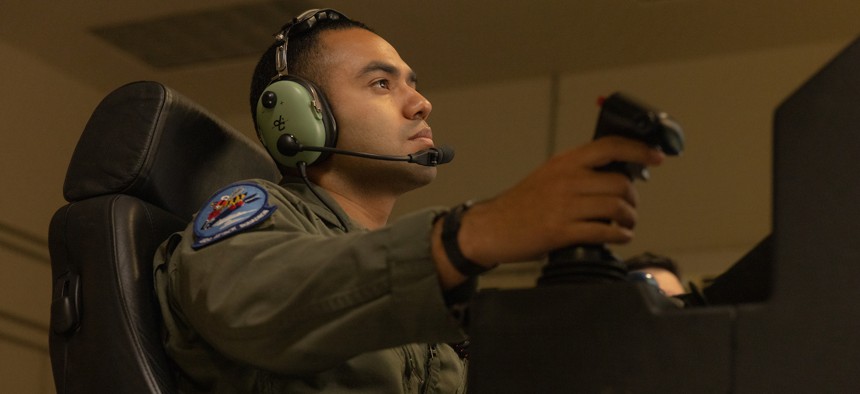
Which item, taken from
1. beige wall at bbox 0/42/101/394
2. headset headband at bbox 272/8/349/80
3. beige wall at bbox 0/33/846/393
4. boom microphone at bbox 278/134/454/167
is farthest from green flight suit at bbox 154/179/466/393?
beige wall at bbox 0/42/101/394

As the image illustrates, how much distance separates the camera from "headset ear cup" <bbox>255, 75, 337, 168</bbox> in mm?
1577

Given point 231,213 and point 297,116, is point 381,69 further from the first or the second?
point 231,213

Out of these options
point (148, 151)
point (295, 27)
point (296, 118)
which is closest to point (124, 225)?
point (148, 151)

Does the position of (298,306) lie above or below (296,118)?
below

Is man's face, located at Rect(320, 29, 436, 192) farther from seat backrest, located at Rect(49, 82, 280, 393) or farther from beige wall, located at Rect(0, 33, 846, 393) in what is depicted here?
beige wall, located at Rect(0, 33, 846, 393)

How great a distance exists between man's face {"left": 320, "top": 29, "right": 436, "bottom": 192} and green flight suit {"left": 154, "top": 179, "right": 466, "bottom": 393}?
13.2 inches

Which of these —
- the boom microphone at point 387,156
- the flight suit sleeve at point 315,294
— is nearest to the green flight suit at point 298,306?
the flight suit sleeve at point 315,294

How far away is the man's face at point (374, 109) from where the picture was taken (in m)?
1.64

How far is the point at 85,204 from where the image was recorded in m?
1.38

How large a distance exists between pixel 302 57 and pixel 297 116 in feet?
0.77

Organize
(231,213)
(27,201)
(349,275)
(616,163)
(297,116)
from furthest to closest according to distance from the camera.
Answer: (27,201) → (297,116) → (231,213) → (349,275) → (616,163)

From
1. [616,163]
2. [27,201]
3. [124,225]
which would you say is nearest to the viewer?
[616,163]

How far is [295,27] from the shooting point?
182cm

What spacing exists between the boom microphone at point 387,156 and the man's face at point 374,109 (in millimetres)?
26
